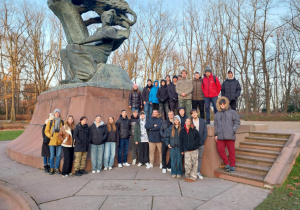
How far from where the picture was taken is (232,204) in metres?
3.85

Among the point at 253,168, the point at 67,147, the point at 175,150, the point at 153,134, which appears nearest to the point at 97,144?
the point at 67,147

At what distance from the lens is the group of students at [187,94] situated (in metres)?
6.86

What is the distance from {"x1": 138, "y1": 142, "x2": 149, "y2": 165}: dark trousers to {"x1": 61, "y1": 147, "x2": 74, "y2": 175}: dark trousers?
2036 mm

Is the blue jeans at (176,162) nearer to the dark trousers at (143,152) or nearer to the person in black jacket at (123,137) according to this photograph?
the dark trousers at (143,152)

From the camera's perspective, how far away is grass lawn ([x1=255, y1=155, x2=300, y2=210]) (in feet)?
12.5

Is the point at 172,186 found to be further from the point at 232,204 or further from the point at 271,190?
the point at 271,190

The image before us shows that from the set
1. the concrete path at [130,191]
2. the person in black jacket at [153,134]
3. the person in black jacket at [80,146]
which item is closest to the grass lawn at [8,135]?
the concrete path at [130,191]

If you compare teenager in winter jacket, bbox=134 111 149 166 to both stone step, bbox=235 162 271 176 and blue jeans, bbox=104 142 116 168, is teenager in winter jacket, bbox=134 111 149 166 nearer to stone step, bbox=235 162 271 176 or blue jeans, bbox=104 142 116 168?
blue jeans, bbox=104 142 116 168

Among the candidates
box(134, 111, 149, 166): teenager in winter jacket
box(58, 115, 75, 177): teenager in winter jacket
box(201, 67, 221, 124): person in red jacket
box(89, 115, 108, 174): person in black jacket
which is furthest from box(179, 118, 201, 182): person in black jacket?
box(58, 115, 75, 177): teenager in winter jacket

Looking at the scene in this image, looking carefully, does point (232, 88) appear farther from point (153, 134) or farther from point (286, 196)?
point (286, 196)

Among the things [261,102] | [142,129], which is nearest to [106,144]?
[142,129]

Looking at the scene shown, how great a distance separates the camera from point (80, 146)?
5.69m

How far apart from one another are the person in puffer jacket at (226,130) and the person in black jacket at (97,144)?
124 inches

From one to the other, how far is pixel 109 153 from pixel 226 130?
338 centimetres
